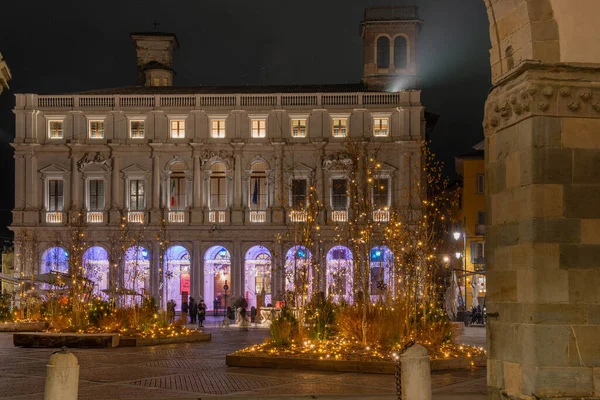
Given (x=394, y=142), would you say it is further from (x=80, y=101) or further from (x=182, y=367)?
(x=182, y=367)

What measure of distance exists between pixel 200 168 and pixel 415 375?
175 ft

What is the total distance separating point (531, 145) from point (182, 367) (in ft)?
44.2

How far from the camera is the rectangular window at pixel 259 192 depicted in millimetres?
61875

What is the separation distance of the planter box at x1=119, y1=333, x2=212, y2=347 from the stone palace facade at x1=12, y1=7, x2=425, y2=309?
3004 cm

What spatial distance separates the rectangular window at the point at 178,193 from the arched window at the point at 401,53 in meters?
17.5

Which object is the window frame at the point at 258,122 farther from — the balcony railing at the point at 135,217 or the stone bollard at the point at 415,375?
the stone bollard at the point at 415,375

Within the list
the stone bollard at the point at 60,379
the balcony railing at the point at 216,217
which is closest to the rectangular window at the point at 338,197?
the balcony railing at the point at 216,217

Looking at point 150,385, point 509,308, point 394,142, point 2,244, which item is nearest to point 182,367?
point 150,385

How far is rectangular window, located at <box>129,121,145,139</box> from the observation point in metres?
62.8

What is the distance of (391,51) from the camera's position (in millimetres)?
67375

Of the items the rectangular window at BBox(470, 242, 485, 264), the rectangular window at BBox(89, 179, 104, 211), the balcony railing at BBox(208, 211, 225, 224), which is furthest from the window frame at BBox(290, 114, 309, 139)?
the rectangular window at BBox(470, 242, 485, 264)

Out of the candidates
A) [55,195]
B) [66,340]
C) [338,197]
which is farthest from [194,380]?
[55,195]

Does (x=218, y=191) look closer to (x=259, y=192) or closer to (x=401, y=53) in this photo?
(x=259, y=192)

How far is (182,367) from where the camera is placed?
21141 millimetres
